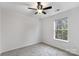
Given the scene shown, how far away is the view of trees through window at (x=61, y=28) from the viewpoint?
14.3ft

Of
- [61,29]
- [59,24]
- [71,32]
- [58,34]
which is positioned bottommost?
[58,34]

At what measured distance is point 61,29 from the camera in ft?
15.5

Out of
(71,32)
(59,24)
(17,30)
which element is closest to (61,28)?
(59,24)

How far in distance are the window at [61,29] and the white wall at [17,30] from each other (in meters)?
1.86

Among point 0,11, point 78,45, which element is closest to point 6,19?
point 0,11

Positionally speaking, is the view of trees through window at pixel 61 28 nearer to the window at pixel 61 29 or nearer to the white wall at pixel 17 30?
the window at pixel 61 29

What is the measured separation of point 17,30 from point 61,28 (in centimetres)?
283

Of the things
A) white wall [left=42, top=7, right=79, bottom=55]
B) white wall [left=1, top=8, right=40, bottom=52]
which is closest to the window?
white wall [left=42, top=7, right=79, bottom=55]

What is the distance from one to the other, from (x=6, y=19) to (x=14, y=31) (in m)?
0.89

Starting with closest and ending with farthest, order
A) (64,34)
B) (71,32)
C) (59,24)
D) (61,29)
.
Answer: (71,32) < (64,34) < (61,29) < (59,24)

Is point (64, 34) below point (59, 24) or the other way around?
below

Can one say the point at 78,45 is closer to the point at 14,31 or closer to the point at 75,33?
the point at 75,33

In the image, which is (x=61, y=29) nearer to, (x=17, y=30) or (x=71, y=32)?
(x=71, y=32)

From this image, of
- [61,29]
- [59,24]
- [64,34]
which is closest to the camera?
[64,34]
